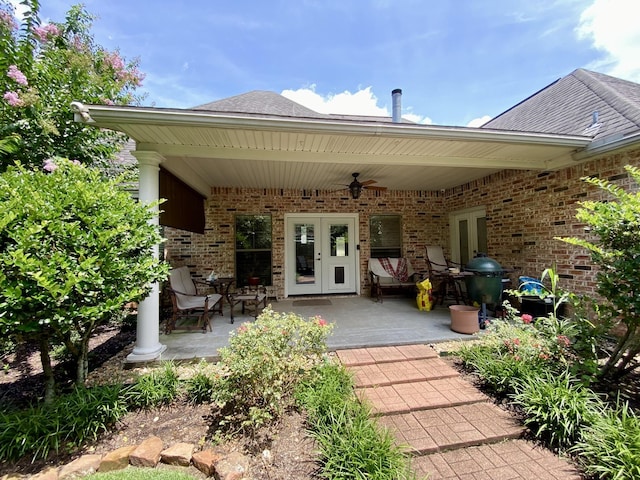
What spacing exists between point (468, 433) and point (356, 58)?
707 centimetres

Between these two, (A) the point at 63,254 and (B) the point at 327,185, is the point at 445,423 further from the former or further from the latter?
(B) the point at 327,185

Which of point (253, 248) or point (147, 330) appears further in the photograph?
point (253, 248)

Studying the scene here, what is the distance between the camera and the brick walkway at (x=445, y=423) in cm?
176

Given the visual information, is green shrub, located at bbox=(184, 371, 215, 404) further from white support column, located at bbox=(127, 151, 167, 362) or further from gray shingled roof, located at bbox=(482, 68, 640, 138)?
gray shingled roof, located at bbox=(482, 68, 640, 138)

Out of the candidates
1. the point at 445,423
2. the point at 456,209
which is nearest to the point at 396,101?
the point at 456,209

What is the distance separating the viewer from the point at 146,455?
1.86 m

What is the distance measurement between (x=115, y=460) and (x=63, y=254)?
1.47 meters

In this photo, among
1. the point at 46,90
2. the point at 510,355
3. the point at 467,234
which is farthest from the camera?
the point at 467,234

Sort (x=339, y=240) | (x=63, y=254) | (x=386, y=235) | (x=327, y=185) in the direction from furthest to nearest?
(x=386, y=235)
(x=339, y=240)
(x=327, y=185)
(x=63, y=254)

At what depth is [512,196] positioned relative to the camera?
16.9ft

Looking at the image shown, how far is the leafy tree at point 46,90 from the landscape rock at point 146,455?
342 cm

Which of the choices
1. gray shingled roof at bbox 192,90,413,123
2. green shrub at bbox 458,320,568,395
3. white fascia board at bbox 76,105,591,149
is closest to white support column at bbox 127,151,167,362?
white fascia board at bbox 76,105,591,149

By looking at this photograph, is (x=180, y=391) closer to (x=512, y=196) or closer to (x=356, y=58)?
(x=512, y=196)

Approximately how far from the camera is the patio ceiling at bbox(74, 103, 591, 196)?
9.26 feet
